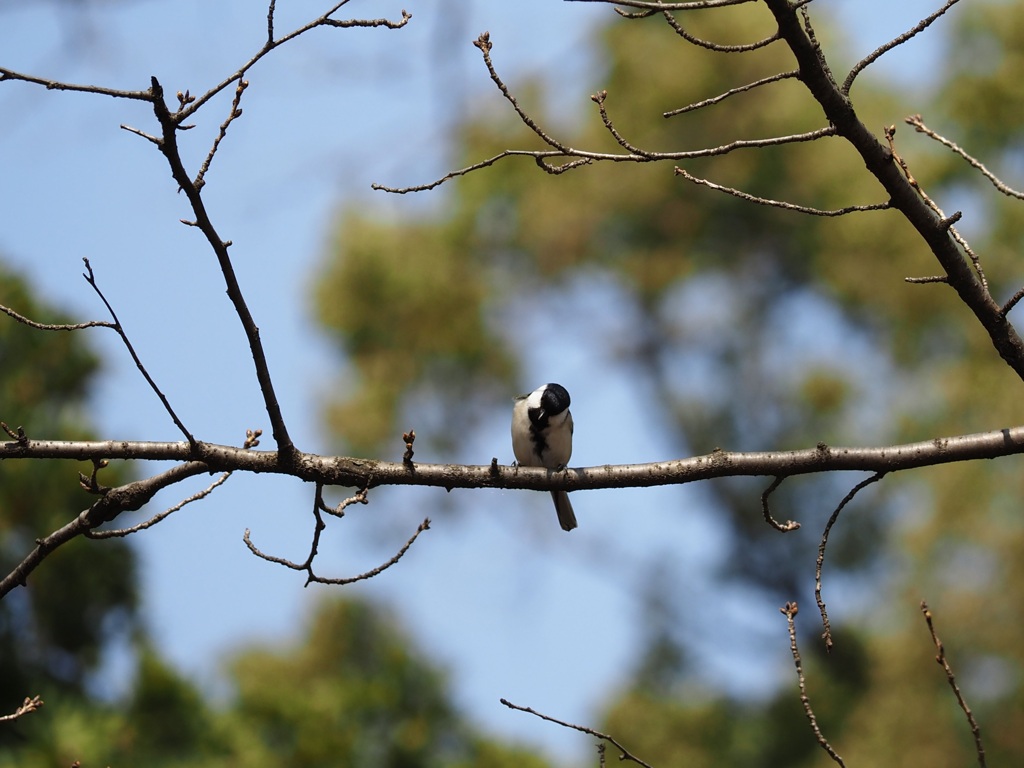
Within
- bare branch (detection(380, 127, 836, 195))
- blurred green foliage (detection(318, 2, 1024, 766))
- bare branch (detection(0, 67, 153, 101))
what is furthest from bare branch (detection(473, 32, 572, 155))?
blurred green foliage (detection(318, 2, 1024, 766))

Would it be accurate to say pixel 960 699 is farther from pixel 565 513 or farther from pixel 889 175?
pixel 565 513

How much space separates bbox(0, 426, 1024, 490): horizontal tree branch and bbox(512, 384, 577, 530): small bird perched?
2.08 m

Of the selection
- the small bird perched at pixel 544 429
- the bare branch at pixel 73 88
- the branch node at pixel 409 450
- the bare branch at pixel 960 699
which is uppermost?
the small bird perched at pixel 544 429

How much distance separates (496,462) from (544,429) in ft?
7.34

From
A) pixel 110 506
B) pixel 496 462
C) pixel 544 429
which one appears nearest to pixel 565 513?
pixel 544 429

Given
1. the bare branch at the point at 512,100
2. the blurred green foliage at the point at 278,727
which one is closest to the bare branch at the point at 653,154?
the bare branch at the point at 512,100

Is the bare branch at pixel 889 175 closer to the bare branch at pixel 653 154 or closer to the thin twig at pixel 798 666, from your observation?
the bare branch at pixel 653 154

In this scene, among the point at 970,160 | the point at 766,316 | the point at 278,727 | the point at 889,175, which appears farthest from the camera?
the point at 766,316

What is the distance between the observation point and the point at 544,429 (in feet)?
16.5

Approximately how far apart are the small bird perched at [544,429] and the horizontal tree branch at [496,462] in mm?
2080

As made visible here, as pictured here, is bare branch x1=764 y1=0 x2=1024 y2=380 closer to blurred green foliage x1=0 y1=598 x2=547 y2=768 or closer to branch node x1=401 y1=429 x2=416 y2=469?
branch node x1=401 y1=429 x2=416 y2=469

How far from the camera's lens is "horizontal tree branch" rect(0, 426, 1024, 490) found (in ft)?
8.63

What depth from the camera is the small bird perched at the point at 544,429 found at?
5.01 meters

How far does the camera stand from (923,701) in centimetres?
1209
